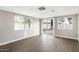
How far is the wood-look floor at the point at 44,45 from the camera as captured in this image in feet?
5.87

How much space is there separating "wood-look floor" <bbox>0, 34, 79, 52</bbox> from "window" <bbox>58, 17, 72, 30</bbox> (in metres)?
0.26

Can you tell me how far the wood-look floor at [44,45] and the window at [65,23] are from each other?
0.87 feet

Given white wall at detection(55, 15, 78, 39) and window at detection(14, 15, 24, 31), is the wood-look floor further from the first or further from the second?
window at detection(14, 15, 24, 31)

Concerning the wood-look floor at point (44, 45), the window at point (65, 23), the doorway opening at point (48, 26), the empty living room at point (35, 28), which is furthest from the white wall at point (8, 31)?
the window at point (65, 23)

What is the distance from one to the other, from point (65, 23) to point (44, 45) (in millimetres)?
664

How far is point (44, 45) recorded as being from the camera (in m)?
1.89

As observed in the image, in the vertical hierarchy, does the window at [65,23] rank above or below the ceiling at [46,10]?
below

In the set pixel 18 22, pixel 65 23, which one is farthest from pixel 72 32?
pixel 18 22

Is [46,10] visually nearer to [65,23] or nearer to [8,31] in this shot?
[65,23]

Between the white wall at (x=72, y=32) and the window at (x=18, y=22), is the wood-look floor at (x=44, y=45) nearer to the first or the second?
the white wall at (x=72, y=32)

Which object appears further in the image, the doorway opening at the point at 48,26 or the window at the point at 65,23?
the doorway opening at the point at 48,26

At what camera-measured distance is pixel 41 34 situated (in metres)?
2.03
